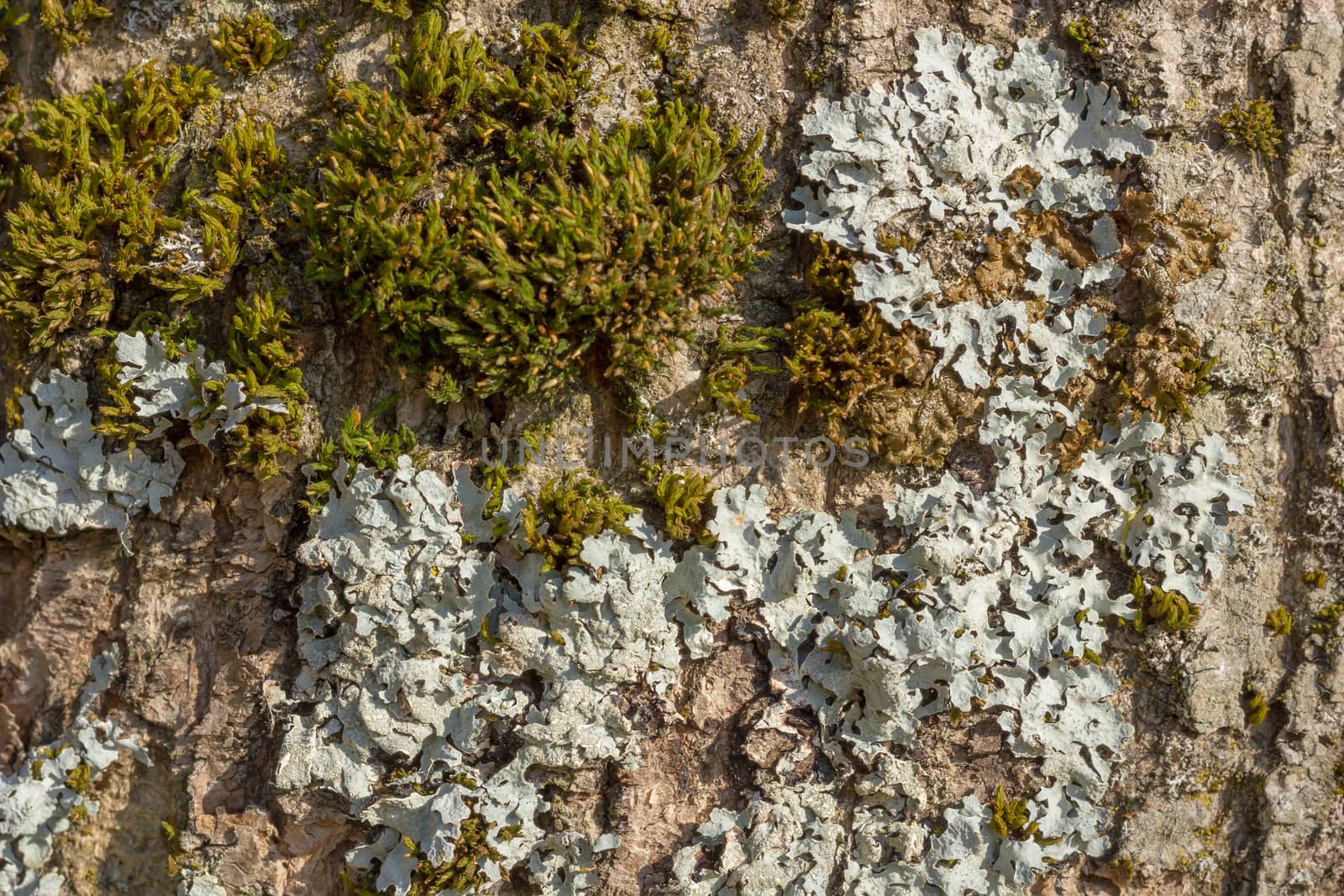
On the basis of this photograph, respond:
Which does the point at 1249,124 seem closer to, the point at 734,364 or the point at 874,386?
the point at 874,386

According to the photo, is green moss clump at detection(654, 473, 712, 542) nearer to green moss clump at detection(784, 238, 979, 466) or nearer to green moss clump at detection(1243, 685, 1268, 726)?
green moss clump at detection(784, 238, 979, 466)

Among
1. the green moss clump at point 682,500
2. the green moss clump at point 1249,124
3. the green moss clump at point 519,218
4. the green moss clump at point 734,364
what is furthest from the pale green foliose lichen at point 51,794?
the green moss clump at point 1249,124

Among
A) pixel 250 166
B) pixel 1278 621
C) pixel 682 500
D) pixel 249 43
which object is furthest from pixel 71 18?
pixel 1278 621

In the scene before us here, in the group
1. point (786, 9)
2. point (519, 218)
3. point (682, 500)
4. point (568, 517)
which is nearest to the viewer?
point (519, 218)

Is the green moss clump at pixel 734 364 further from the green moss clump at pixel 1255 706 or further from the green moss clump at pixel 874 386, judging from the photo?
the green moss clump at pixel 1255 706

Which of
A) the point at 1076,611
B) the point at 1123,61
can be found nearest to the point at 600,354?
the point at 1076,611

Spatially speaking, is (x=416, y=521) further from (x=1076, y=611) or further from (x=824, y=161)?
(x=1076, y=611)
